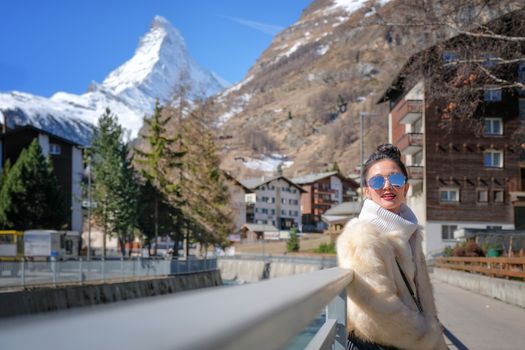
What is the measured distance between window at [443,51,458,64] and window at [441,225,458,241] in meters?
44.6

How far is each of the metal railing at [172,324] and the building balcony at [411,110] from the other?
60.4m

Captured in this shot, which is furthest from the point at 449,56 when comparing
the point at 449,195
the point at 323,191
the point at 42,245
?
the point at 323,191

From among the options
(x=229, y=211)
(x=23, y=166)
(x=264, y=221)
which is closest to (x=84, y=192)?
(x=23, y=166)

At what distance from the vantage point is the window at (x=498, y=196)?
6103cm

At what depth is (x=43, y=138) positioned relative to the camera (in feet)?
274

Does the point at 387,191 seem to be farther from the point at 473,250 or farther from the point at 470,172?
the point at 470,172

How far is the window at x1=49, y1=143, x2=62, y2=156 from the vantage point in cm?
8456

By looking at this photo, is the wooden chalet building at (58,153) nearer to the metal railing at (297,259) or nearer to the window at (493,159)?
the metal railing at (297,259)

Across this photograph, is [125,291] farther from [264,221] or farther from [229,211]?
[264,221]

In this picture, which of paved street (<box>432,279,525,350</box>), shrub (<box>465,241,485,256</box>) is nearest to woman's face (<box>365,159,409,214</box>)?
paved street (<box>432,279,525,350</box>)

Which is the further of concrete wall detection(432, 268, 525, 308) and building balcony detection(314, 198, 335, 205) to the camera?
building balcony detection(314, 198, 335, 205)

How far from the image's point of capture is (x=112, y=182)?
58.6 m

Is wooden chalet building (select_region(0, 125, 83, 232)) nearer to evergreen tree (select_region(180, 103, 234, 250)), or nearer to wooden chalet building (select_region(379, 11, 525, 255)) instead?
evergreen tree (select_region(180, 103, 234, 250))

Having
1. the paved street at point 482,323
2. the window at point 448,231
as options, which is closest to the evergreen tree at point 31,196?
the window at point 448,231
